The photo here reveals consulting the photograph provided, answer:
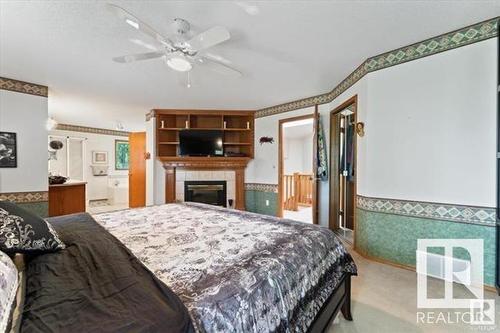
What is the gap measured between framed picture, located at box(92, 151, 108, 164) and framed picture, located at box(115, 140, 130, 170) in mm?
324

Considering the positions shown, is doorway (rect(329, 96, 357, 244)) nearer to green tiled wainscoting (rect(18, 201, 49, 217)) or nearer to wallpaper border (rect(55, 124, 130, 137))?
green tiled wainscoting (rect(18, 201, 49, 217))

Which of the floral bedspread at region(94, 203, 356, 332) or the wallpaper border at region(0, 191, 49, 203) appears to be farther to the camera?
the wallpaper border at region(0, 191, 49, 203)

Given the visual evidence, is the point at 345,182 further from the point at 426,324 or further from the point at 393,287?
the point at 426,324

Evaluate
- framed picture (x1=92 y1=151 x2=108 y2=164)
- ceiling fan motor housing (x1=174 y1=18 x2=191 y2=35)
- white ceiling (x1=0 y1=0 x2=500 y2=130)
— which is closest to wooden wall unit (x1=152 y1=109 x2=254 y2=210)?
white ceiling (x1=0 y1=0 x2=500 y2=130)

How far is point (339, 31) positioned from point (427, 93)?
116 cm

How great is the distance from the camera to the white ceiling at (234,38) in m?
1.85

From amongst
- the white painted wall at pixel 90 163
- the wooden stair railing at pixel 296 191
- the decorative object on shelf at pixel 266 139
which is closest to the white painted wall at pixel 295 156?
the wooden stair railing at pixel 296 191

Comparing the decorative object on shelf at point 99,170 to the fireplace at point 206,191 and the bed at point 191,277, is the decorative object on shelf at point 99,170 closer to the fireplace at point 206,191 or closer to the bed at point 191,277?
the fireplace at point 206,191

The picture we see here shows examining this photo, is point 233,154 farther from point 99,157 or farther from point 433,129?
point 99,157

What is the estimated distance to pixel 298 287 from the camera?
3.82 ft

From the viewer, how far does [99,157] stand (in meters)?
7.30

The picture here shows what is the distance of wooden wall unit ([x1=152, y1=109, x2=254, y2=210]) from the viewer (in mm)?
4957

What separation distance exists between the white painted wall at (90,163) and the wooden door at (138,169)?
6.12 feet

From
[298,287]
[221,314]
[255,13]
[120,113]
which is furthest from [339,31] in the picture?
[120,113]
